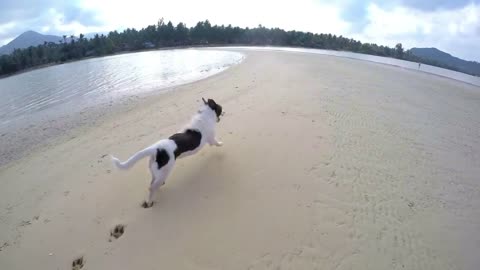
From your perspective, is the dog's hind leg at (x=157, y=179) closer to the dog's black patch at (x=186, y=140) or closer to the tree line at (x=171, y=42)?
the dog's black patch at (x=186, y=140)

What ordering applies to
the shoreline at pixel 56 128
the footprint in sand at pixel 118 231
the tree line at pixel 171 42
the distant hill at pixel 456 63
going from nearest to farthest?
the footprint in sand at pixel 118 231, the shoreline at pixel 56 128, the distant hill at pixel 456 63, the tree line at pixel 171 42

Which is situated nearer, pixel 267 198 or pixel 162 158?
pixel 162 158

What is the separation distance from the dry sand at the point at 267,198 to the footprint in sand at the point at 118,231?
0.30 ft

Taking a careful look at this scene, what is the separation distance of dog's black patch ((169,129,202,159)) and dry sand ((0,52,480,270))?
692mm

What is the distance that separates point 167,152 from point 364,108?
7.98m

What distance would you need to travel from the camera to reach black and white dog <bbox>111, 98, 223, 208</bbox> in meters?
5.60

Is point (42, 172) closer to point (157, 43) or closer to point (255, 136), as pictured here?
point (255, 136)

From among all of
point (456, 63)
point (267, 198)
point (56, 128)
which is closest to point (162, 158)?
point (267, 198)

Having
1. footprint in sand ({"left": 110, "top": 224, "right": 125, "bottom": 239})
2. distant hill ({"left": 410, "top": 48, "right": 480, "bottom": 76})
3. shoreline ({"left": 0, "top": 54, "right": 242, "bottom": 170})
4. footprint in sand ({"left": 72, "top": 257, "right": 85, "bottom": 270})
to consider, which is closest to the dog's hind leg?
footprint in sand ({"left": 110, "top": 224, "right": 125, "bottom": 239})

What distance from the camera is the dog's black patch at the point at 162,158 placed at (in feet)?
18.4

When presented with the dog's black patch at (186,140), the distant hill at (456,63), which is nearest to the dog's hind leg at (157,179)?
the dog's black patch at (186,140)

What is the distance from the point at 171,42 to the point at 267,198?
70780 mm

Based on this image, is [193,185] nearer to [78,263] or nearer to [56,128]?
[78,263]

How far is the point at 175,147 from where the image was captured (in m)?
5.87
